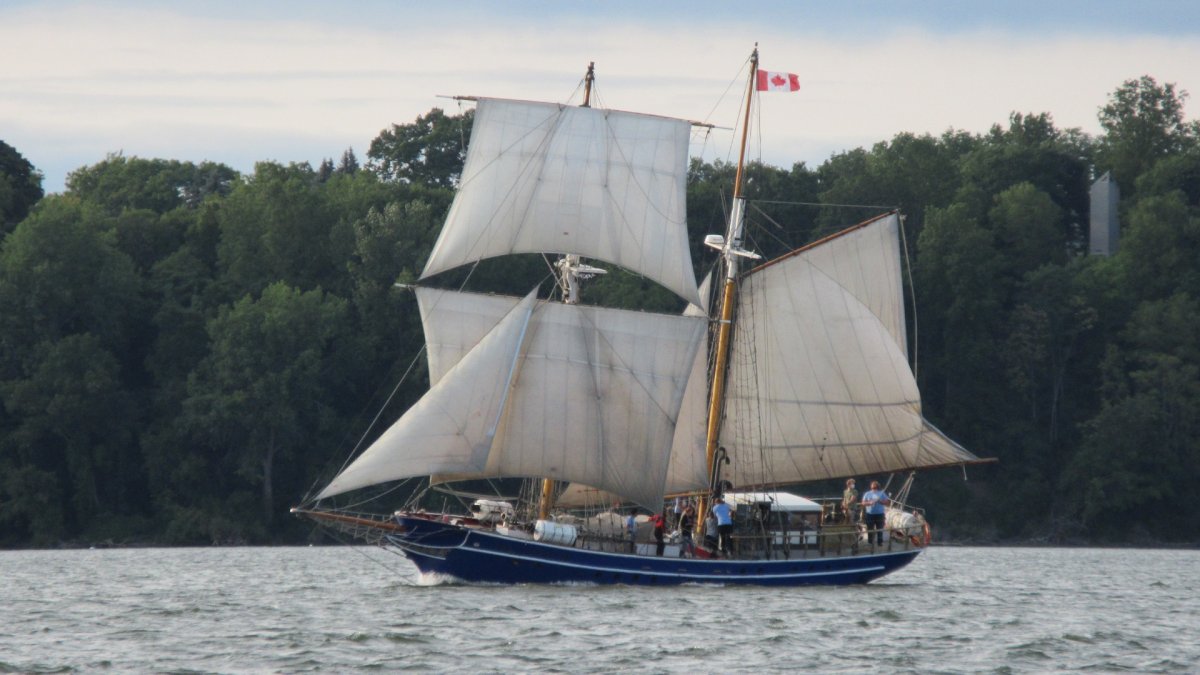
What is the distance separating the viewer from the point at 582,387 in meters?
58.0

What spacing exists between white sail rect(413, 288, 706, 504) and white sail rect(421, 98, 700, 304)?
168cm

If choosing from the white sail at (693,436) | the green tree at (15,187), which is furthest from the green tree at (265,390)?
the white sail at (693,436)

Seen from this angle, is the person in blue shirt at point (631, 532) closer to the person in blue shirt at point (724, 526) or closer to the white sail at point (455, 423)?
the person in blue shirt at point (724, 526)

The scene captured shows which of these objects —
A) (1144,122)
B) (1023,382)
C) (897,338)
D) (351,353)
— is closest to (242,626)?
(897,338)

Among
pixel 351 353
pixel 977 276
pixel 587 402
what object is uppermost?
pixel 977 276

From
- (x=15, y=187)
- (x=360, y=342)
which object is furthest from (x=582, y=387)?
(x=15, y=187)

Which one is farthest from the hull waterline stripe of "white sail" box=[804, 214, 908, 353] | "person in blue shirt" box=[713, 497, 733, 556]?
"white sail" box=[804, 214, 908, 353]

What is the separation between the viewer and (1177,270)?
389 feet

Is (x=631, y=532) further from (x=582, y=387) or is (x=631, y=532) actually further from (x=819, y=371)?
(x=819, y=371)

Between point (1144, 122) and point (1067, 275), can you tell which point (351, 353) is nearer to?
point (1067, 275)

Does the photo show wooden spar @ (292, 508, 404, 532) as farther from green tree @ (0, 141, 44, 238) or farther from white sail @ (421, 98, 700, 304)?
green tree @ (0, 141, 44, 238)

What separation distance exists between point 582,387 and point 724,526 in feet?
19.7

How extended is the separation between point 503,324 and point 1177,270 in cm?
7202

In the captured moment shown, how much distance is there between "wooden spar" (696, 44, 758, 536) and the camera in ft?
205
